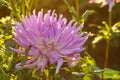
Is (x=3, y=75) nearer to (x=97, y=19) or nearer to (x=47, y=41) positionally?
(x=47, y=41)

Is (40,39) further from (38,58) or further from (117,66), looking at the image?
(117,66)

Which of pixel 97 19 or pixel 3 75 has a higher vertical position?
pixel 97 19

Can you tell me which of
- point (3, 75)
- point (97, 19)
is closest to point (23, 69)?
point (3, 75)

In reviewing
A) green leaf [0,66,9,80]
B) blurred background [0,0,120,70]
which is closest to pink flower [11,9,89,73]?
green leaf [0,66,9,80]

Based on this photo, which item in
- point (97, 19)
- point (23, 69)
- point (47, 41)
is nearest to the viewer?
point (47, 41)

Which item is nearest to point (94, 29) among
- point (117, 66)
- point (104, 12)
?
point (104, 12)

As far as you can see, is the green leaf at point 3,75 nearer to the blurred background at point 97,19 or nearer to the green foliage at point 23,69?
the green foliage at point 23,69

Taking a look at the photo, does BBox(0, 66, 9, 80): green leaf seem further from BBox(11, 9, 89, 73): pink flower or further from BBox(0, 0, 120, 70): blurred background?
BBox(0, 0, 120, 70): blurred background

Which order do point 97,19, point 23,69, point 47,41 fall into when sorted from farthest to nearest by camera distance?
point 97,19 < point 23,69 < point 47,41

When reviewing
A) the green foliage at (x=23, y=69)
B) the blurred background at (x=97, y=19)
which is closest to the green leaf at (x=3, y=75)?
the green foliage at (x=23, y=69)
